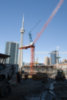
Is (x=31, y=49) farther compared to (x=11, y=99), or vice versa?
(x=31, y=49)

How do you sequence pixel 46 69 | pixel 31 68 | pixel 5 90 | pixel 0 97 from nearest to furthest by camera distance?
pixel 0 97 → pixel 5 90 → pixel 46 69 → pixel 31 68

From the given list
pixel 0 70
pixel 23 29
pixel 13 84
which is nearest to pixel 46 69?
pixel 13 84

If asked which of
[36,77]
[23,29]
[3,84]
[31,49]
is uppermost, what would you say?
[23,29]

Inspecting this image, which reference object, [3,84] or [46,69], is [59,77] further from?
[3,84]

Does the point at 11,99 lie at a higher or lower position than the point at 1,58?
lower

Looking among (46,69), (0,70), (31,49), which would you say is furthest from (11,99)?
(31,49)

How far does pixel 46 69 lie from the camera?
212 feet

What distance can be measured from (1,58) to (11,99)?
12.1 meters

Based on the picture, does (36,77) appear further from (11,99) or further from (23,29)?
(23,29)

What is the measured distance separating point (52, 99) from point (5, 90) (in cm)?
480

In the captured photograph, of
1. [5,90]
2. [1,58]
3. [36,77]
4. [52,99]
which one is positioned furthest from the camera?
[36,77]

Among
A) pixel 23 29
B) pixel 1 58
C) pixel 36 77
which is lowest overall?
pixel 36 77

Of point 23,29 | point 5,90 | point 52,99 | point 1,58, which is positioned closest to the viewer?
point 52,99

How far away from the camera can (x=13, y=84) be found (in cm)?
2173
